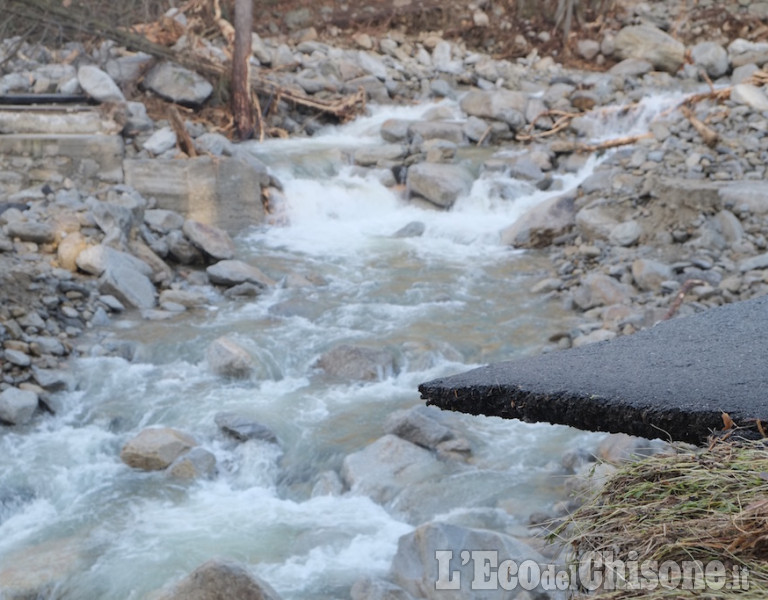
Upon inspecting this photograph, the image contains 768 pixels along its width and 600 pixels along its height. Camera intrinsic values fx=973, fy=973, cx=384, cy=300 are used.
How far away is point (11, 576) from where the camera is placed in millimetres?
5043

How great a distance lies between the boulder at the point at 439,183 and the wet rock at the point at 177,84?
328 cm

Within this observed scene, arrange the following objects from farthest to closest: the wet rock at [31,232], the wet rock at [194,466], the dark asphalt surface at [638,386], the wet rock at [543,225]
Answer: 1. the wet rock at [543,225]
2. the wet rock at [31,232]
3. the wet rock at [194,466]
4. the dark asphalt surface at [638,386]

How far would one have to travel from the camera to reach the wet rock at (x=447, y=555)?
4.61 m

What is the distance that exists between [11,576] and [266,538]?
1.36 metres

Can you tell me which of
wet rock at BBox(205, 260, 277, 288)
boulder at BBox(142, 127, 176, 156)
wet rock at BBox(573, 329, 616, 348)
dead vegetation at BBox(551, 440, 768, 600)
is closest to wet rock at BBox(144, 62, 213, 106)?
boulder at BBox(142, 127, 176, 156)

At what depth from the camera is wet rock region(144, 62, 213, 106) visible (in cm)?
1348

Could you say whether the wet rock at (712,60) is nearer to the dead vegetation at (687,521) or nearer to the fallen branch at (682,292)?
the fallen branch at (682,292)

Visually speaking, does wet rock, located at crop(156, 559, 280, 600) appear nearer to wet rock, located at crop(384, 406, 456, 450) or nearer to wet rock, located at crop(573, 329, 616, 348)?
wet rock, located at crop(384, 406, 456, 450)

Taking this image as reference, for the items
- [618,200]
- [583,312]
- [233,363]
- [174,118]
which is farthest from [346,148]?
[233,363]

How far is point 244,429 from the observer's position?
663cm

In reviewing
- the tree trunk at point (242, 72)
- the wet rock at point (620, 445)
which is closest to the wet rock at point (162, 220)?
the tree trunk at point (242, 72)

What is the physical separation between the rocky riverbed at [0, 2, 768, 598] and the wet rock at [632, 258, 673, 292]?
0.02 m

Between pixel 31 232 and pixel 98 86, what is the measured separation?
3367mm

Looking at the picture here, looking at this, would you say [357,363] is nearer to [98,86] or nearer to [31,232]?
[31,232]
